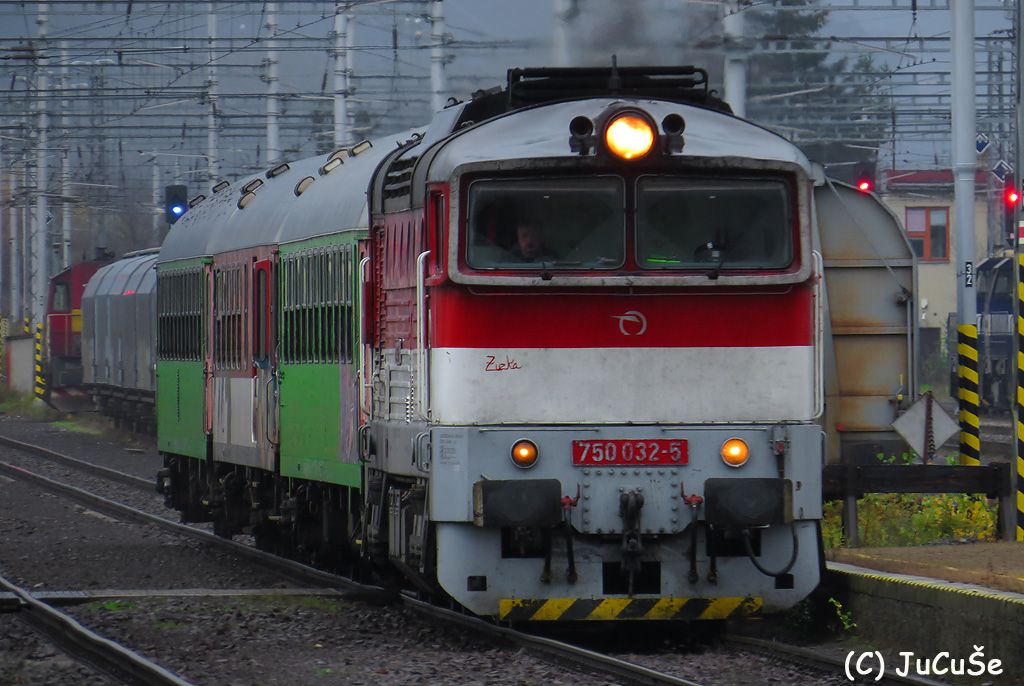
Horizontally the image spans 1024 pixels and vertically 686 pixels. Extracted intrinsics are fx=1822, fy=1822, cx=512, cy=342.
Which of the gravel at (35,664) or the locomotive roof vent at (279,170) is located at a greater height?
the locomotive roof vent at (279,170)

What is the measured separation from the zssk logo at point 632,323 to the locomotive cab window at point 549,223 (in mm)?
255

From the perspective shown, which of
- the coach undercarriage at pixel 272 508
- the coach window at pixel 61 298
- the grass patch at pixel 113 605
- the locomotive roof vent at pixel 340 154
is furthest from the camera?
the coach window at pixel 61 298

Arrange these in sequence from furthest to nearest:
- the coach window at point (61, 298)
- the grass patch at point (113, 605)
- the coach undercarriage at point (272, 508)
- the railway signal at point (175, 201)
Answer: the coach window at point (61, 298)
the railway signal at point (175, 201)
the coach undercarriage at point (272, 508)
the grass patch at point (113, 605)

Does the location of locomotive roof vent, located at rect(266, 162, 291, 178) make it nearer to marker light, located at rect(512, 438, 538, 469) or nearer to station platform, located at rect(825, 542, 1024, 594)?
station platform, located at rect(825, 542, 1024, 594)

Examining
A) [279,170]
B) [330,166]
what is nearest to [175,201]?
[279,170]

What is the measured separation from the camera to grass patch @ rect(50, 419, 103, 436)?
35.8 m

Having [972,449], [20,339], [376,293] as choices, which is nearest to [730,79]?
[972,449]

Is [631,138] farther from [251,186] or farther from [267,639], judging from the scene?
[251,186]

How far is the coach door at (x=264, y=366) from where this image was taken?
537 inches

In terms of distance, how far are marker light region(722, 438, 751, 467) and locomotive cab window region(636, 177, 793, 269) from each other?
89cm

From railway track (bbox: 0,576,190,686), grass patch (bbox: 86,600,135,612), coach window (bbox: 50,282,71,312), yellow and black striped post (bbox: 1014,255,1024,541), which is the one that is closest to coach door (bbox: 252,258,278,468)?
grass patch (bbox: 86,600,135,612)

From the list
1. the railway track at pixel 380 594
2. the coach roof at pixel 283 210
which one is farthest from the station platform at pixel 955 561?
the coach roof at pixel 283 210

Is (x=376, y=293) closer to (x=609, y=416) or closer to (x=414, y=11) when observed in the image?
(x=609, y=416)

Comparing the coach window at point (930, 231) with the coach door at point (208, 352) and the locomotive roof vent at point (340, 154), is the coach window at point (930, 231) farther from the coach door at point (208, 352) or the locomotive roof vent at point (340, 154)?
the locomotive roof vent at point (340, 154)
